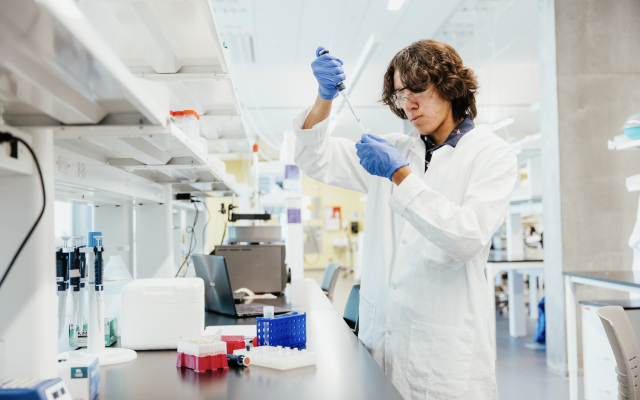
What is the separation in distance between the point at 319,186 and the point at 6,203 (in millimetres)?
10232

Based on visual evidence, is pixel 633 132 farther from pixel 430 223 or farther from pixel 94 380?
pixel 94 380

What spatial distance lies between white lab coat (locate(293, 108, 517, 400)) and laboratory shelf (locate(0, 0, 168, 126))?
2.33 feet

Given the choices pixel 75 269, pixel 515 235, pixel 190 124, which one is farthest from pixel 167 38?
pixel 515 235

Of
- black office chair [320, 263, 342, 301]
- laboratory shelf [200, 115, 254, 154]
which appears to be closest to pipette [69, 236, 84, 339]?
laboratory shelf [200, 115, 254, 154]

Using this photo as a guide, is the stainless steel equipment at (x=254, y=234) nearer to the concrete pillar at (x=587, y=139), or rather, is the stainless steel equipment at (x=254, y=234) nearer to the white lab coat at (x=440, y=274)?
the white lab coat at (x=440, y=274)

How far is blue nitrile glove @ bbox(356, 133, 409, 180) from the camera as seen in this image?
1279 millimetres

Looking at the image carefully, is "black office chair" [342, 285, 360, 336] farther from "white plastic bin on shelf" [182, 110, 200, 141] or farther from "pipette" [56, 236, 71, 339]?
"pipette" [56, 236, 71, 339]

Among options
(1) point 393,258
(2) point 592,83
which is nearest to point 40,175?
(1) point 393,258

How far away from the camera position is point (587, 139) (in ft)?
11.1

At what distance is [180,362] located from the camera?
3.84ft

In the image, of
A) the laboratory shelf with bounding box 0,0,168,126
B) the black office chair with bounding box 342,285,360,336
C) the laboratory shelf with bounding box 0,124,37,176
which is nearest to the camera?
the laboratory shelf with bounding box 0,0,168,126

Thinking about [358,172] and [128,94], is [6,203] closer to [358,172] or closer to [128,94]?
[128,94]

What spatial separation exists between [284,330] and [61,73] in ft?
2.93

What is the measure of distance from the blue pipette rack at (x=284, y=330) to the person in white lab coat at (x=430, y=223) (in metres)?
0.22
